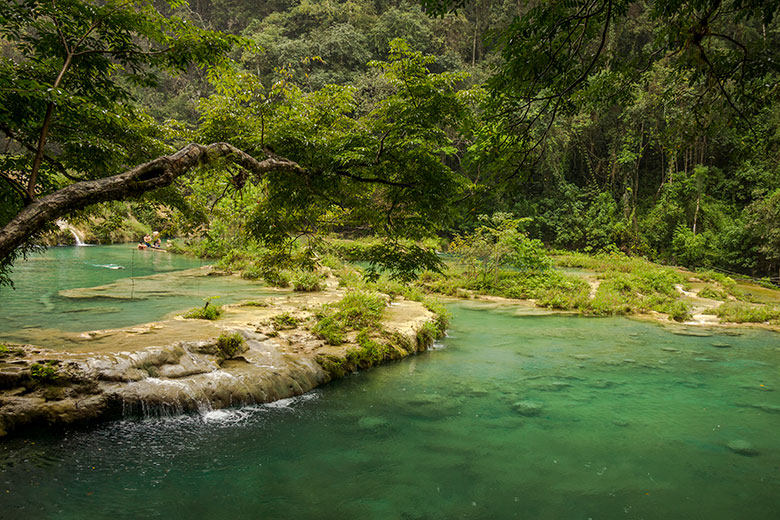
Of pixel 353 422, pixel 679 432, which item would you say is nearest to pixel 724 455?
pixel 679 432

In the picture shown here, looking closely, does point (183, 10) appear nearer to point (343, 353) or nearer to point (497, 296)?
point (497, 296)

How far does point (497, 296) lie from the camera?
1527 cm

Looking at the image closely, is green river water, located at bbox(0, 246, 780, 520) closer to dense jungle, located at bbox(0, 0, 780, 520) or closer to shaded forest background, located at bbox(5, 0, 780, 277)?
dense jungle, located at bbox(0, 0, 780, 520)

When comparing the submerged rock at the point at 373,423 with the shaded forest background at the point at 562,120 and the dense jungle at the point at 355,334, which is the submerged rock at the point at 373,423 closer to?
the dense jungle at the point at 355,334

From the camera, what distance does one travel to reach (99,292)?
12.4 metres

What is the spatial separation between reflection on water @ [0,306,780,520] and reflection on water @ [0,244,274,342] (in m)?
4.60

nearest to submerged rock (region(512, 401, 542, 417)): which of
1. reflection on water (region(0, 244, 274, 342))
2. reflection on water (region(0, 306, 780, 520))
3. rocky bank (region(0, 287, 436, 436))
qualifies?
reflection on water (region(0, 306, 780, 520))

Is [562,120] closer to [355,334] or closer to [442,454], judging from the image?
Result: [355,334]

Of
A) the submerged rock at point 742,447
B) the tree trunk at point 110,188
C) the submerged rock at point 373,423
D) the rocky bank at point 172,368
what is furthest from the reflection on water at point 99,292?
the submerged rock at point 742,447

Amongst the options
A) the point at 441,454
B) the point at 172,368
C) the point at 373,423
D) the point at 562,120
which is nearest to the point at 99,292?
the point at 172,368

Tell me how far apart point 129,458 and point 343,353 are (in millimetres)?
3756

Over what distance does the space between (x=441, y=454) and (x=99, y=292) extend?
11727 millimetres

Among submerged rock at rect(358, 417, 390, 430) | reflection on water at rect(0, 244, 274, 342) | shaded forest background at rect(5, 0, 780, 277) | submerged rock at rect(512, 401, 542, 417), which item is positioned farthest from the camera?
reflection on water at rect(0, 244, 274, 342)

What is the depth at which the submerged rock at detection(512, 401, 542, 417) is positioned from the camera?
638cm
